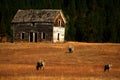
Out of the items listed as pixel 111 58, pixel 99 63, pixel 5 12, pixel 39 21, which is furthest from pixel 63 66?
pixel 5 12

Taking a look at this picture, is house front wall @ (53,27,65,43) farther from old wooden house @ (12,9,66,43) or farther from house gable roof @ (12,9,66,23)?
house gable roof @ (12,9,66,23)

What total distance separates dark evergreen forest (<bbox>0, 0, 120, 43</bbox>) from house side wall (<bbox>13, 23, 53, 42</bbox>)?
16.8m

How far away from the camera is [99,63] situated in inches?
1373

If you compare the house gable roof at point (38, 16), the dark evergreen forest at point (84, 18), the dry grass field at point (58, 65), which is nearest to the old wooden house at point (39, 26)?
the house gable roof at point (38, 16)

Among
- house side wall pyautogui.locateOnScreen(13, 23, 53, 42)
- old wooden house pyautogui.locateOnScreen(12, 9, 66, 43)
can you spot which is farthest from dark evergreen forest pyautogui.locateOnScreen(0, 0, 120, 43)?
house side wall pyautogui.locateOnScreen(13, 23, 53, 42)

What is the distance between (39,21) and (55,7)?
43469 millimetres

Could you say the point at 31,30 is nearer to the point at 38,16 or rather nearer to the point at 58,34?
the point at 38,16

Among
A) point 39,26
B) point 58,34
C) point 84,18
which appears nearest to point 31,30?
point 39,26

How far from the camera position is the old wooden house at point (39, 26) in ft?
213

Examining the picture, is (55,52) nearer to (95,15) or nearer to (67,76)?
(67,76)

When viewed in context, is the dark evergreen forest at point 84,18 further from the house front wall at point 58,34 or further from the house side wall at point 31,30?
the house side wall at point 31,30

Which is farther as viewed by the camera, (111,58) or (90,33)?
(90,33)

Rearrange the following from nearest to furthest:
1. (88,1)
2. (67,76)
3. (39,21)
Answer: (67,76) < (39,21) < (88,1)

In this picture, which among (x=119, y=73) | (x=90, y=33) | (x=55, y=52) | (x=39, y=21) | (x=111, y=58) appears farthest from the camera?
(x=90, y=33)
